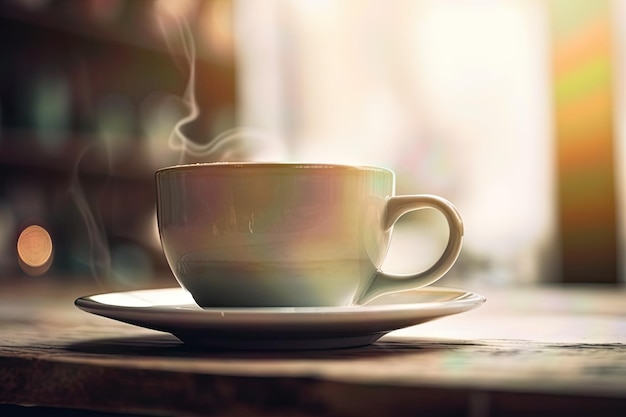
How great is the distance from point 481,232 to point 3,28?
1618 mm

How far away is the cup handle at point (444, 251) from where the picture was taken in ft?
1.79

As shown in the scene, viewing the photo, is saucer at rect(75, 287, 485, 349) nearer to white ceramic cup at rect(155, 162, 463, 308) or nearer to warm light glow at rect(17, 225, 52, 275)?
white ceramic cup at rect(155, 162, 463, 308)

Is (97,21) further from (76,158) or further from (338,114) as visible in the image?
(338,114)

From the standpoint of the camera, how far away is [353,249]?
53 cm

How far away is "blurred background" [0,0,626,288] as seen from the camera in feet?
7.72

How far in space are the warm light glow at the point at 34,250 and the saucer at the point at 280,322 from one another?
2.15 m

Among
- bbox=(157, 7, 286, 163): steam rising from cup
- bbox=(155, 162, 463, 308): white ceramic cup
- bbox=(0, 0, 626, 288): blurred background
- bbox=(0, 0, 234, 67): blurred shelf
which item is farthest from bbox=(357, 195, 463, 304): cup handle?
bbox=(0, 0, 234, 67): blurred shelf

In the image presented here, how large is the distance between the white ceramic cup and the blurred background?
6.12 feet

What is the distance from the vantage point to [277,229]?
0.51 metres

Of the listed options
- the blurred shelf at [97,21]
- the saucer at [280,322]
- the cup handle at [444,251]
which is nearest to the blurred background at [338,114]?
the blurred shelf at [97,21]

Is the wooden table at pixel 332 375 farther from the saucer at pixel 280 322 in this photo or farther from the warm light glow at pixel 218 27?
the warm light glow at pixel 218 27

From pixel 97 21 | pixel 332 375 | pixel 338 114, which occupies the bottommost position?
pixel 332 375

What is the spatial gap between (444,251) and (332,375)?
220mm

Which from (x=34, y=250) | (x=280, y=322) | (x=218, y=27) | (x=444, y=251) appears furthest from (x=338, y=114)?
(x=280, y=322)
